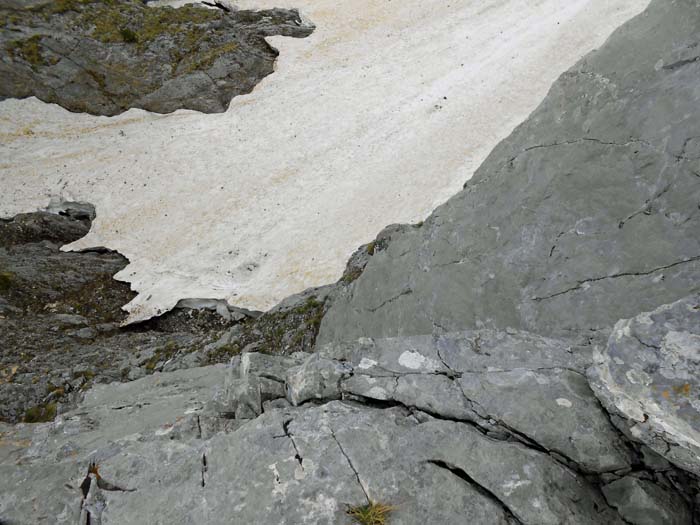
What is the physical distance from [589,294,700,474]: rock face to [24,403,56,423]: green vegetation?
13647 mm

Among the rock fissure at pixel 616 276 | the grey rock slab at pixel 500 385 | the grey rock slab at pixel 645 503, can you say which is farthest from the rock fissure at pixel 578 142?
the grey rock slab at pixel 645 503

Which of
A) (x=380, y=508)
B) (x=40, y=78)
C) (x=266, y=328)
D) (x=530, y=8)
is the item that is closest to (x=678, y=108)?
(x=380, y=508)

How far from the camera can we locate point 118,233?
20.8 m

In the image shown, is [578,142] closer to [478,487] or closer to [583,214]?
[583,214]

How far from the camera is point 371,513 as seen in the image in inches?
185

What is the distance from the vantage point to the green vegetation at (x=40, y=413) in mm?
12909

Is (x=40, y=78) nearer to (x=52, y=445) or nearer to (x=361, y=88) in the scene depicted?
(x=361, y=88)

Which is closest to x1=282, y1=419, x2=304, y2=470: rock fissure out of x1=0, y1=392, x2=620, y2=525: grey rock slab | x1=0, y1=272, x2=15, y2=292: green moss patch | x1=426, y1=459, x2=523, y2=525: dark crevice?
x1=0, y1=392, x2=620, y2=525: grey rock slab

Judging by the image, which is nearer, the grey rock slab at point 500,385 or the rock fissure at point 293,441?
the grey rock slab at point 500,385

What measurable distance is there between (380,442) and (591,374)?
234 cm

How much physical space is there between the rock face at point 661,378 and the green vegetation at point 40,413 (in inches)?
537

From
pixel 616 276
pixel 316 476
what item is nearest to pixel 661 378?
pixel 316 476

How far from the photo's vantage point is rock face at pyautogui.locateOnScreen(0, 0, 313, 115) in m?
25.6

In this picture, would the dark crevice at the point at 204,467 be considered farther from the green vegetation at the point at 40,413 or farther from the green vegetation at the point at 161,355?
the green vegetation at the point at 40,413
